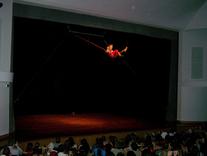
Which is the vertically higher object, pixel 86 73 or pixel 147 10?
pixel 147 10

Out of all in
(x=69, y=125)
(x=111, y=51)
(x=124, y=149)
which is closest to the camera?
(x=124, y=149)

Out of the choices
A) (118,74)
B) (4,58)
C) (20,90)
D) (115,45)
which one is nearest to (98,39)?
(115,45)

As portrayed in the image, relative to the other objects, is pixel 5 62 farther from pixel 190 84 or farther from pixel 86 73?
→ pixel 190 84

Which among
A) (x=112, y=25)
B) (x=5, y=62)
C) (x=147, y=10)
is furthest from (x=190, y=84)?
(x=5, y=62)

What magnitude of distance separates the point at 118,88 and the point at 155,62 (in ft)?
8.02

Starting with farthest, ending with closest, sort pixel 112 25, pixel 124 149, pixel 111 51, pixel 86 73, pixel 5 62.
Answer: pixel 86 73 < pixel 111 51 < pixel 112 25 < pixel 5 62 < pixel 124 149

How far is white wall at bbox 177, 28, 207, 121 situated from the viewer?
516 inches

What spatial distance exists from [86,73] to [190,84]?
4.58 m

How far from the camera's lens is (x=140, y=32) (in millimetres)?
12305

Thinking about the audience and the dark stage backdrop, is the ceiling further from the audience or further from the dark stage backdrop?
the audience

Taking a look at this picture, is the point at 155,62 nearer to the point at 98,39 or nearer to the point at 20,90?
the point at 98,39

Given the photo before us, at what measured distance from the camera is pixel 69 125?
1143 centimetres

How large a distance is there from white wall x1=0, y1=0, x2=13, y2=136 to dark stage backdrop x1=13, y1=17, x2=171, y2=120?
1.69 m

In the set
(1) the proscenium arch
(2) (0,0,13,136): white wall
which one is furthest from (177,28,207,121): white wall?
(2) (0,0,13,136): white wall
